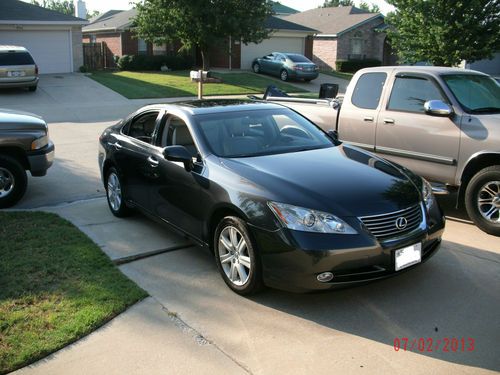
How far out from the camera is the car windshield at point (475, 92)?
6.60 m

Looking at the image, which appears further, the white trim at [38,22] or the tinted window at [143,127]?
the white trim at [38,22]

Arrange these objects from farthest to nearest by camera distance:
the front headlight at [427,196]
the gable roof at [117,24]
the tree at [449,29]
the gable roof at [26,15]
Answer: the gable roof at [117,24] → the gable roof at [26,15] → the tree at [449,29] → the front headlight at [427,196]

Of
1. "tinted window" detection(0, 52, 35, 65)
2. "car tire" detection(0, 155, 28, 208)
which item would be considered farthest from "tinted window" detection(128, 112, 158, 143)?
"tinted window" detection(0, 52, 35, 65)

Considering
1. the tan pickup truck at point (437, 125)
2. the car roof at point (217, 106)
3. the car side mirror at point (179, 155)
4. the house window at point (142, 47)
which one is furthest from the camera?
the house window at point (142, 47)

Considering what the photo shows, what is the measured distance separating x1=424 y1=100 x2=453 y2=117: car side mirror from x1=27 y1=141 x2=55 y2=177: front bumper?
17.0 ft

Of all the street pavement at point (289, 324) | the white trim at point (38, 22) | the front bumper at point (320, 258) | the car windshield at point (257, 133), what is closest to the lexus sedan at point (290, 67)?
the white trim at point (38, 22)

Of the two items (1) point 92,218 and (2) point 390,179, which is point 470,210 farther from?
(1) point 92,218

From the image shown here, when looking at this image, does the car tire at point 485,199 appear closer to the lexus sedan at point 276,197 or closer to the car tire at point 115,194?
the lexus sedan at point 276,197

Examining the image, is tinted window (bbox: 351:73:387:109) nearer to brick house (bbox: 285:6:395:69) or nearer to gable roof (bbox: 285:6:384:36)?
brick house (bbox: 285:6:395:69)

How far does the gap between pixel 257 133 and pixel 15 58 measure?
59.5 ft

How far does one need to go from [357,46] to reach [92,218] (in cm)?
3662

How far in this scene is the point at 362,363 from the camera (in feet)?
11.8

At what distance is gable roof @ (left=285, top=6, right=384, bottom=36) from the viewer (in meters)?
39.7

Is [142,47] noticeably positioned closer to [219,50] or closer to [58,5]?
[219,50]
